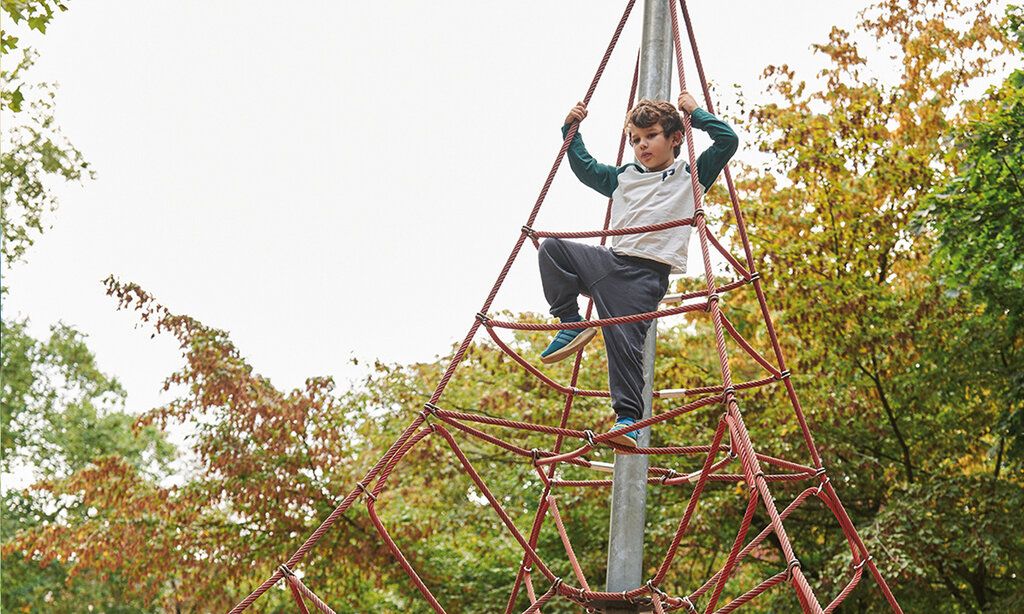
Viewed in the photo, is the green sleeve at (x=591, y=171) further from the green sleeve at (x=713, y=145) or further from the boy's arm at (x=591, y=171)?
the green sleeve at (x=713, y=145)

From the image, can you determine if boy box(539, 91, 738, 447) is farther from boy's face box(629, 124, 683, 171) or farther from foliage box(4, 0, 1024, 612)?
foliage box(4, 0, 1024, 612)

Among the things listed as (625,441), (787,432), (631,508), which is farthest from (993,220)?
(625,441)

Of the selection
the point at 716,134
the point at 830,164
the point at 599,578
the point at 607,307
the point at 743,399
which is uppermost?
the point at 830,164

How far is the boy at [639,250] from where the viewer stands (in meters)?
3.33

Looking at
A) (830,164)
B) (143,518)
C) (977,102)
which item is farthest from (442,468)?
(977,102)

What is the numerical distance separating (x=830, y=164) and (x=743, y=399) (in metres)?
2.01

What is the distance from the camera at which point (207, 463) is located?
9.10 metres

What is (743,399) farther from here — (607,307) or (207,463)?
(607,307)

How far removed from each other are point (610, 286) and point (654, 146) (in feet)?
1.49

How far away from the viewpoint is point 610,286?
3.37 m

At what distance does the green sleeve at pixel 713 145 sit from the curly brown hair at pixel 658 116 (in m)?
0.08

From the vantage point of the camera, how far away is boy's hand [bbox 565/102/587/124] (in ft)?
11.6

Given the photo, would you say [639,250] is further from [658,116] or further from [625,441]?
[625,441]

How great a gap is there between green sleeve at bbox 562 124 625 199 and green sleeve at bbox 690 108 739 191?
27cm
